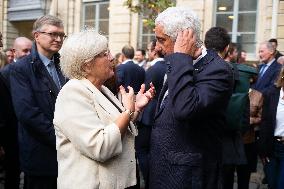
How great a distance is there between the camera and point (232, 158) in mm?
4301

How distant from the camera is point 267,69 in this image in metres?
8.10

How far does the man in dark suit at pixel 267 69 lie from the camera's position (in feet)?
25.7

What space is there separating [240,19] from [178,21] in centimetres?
1073

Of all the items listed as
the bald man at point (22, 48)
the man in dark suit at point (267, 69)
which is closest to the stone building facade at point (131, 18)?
the man in dark suit at point (267, 69)

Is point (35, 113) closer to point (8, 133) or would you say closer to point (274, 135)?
point (8, 133)

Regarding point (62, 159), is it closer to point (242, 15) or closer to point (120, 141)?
point (120, 141)

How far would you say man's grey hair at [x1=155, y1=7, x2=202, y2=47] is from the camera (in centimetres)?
255

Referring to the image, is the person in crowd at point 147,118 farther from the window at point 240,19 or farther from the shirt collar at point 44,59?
the window at point 240,19

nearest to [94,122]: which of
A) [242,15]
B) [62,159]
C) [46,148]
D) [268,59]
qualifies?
[62,159]

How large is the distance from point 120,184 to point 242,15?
11.0 meters

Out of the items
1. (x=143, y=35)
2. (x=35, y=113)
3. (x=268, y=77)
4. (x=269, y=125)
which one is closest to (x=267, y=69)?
(x=268, y=77)

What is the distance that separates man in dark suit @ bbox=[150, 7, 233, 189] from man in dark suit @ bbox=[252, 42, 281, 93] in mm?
5150

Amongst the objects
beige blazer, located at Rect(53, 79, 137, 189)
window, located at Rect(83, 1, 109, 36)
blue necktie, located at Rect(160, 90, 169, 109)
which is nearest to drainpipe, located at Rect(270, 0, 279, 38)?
window, located at Rect(83, 1, 109, 36)

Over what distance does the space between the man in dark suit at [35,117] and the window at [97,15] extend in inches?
496
